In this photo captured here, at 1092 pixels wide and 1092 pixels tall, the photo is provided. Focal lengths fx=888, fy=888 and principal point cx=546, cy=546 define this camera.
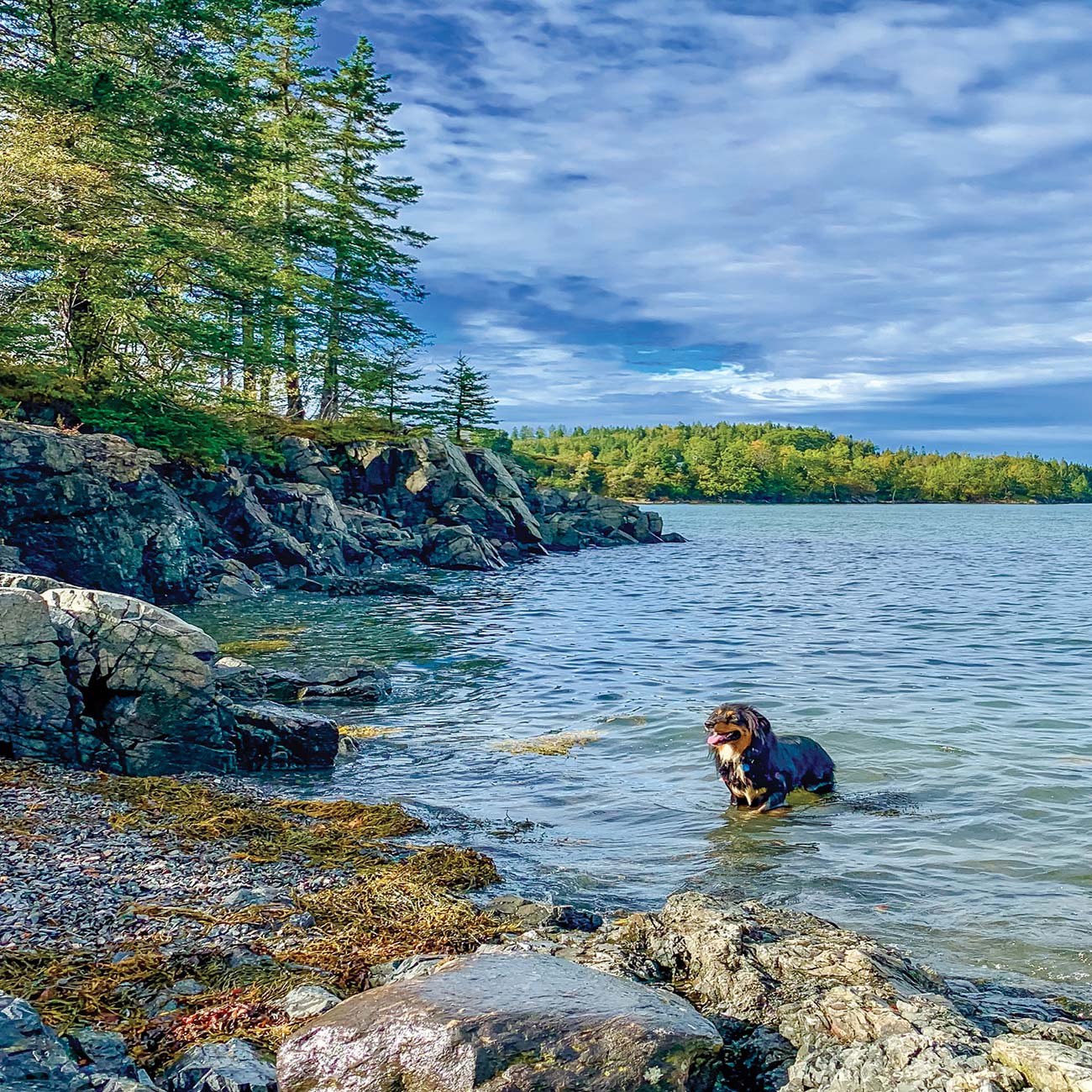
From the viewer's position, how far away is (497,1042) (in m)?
3.28

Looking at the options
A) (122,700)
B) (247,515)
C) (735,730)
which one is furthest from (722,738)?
(247,515)

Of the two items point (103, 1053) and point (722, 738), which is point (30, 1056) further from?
point (722, 738)

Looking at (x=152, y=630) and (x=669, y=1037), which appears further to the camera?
(x=152, y=630)

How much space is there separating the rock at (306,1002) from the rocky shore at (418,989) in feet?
0.04

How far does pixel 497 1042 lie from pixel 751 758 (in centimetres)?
571

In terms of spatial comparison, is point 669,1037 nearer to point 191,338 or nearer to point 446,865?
point 446,865

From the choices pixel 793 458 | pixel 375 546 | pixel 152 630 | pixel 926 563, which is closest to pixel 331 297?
pixel 375 546

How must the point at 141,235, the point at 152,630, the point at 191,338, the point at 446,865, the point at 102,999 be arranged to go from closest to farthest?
1. the point at 102,999
2. the point at 446,865
3. the point at 152,630
4. the point at 141,235
5. the point at 191,338

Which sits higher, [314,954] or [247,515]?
[247,515]

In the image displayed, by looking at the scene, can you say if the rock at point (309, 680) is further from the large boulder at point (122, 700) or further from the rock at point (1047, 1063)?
the rock at point (1047, 1063)

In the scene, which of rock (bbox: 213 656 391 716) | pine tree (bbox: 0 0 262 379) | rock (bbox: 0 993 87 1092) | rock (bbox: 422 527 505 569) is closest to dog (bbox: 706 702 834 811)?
rock (bbox: 0 993 87 1092)

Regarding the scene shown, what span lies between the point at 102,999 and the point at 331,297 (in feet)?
151

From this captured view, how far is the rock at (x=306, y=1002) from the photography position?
4035 millimetres

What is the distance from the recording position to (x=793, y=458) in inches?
7274
